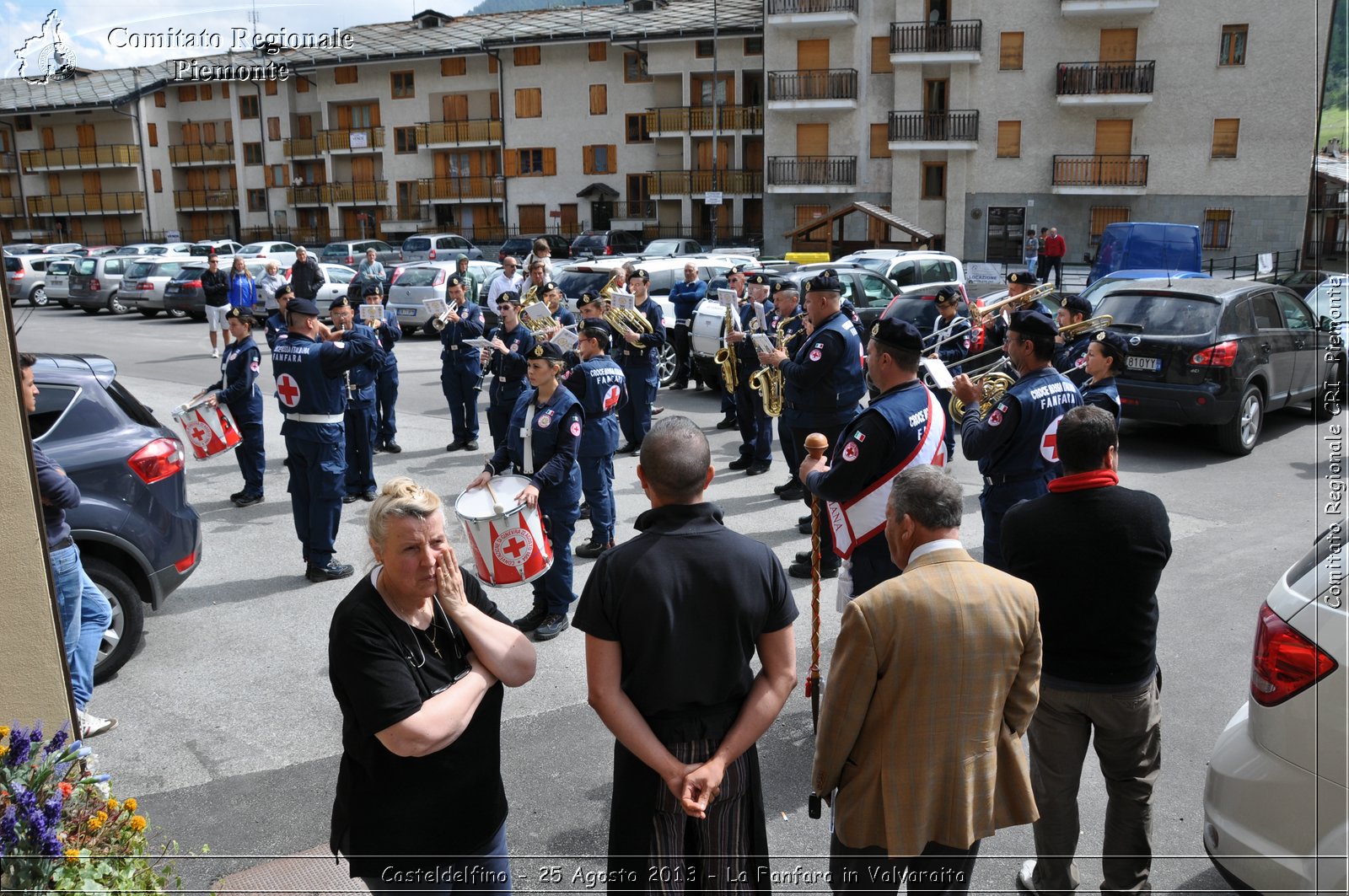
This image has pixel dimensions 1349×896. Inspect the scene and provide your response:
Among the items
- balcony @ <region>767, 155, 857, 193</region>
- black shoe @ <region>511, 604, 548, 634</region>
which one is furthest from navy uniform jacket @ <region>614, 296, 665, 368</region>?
balcony @ <region>767, 155, 857, 193</region>

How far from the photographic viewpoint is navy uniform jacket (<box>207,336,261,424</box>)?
8953 mm

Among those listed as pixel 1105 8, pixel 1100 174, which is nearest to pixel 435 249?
pixel 1100 174

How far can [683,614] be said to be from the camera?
2.84 metres

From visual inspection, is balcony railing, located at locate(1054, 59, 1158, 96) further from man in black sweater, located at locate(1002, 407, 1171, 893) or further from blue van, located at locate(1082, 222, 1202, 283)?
man in black sweater, located at locate(1002, 407, 1171, 893)

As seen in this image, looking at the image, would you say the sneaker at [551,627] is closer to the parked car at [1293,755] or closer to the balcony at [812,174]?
the parked car at [1293,755]

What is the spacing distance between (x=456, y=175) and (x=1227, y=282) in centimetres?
4075

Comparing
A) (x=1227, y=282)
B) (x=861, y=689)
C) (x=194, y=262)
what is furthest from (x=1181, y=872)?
(x=194, y=262)

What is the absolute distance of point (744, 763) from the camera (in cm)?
301

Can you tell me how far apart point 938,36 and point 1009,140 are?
4.44 meters

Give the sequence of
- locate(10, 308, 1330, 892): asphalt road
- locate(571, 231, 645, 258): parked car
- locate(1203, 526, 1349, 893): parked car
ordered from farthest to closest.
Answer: locate(571, 231, 645, 258): parked car
locate(10, 308, 1330, 892): asphalt road
locate(1203, 526, 1349, 893): parked car

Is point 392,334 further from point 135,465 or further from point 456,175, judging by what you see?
point 456,175

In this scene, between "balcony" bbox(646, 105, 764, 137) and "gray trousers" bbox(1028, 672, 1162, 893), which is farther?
"balcony" bbox(646, 105, 764, 137)

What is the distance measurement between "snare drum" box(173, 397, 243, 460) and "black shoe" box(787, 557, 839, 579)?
4.71 meters

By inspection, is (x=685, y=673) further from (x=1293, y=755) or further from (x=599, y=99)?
(x=599, y=99)
